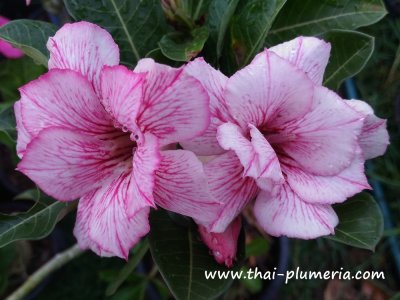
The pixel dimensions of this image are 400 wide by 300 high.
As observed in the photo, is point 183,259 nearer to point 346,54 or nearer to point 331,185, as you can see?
point 331,185

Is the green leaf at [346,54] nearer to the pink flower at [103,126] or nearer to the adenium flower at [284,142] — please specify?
the adenium flower at [284,142]

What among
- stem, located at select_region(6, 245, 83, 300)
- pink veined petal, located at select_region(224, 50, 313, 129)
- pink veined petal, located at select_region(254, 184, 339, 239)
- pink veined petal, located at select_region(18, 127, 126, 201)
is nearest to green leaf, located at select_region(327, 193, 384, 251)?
pink veined petal, located at select_region(254, 184, 339, 239)

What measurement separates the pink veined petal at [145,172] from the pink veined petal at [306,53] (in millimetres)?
167

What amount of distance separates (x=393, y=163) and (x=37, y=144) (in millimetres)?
1187

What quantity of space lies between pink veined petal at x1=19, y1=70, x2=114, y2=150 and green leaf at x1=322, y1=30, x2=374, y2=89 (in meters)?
0.33

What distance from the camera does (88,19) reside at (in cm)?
65

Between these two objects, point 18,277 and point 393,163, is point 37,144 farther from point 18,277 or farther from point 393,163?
point 393,163

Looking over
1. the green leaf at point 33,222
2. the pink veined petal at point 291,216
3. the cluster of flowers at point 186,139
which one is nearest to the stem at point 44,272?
the green leaf at point 33,222

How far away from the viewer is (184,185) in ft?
1.50

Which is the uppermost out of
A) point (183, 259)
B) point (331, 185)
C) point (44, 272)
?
point (331, 185)

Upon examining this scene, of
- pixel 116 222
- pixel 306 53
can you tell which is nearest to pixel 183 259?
pixel 116 222

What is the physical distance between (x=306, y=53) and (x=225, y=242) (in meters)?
0.23

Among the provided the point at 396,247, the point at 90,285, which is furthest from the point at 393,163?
the point at 90,285

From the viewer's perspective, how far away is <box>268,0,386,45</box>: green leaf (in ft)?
2.14
